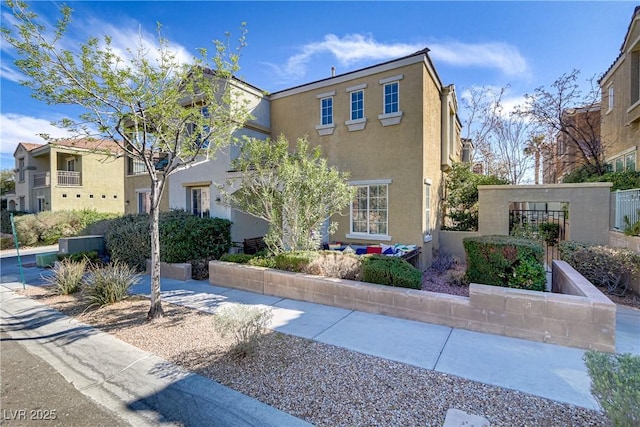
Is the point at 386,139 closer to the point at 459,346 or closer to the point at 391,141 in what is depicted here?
the point at 391,141

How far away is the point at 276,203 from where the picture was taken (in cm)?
846

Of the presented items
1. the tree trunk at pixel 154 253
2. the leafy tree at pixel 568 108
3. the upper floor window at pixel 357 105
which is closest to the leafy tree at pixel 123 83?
the tree trunk at pixel 154 253

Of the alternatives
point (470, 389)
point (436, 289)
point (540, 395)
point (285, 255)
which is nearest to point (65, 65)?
point (285, 255)

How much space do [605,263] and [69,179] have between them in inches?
1324

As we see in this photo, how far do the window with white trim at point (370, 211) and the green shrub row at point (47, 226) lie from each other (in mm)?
15458

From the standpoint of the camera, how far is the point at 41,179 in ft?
84.3

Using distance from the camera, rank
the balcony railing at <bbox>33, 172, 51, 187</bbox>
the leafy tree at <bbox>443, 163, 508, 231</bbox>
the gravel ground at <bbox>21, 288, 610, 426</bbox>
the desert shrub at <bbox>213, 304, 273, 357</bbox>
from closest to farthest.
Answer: the gravel ground at <bbox>21, 288, 610, 426</bbox>, the desert shrub at <bbox>213, 304, 273, 357</bbox>, the leafy tree at <bbox>443, 163, 508, 231</bbox>, the balcony railing at <bbox>33, 172, 51, 187</bbox>

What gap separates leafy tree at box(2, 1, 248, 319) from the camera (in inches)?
193

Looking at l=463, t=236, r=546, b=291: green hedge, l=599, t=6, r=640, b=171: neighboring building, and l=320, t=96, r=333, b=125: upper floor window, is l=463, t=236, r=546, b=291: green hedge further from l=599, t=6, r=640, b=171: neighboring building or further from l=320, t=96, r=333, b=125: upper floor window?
l=599, t=6, r=640, b=171: neighboring building

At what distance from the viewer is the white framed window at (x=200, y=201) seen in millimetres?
13584

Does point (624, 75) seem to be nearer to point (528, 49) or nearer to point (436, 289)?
point (528, 49)

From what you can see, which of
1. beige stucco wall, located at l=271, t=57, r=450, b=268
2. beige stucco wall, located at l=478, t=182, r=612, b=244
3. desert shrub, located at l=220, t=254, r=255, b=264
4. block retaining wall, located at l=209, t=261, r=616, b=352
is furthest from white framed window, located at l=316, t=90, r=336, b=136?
block retaining wall, located at l=209, t=261, r=616, b=352

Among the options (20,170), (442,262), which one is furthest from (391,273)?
(20,170)

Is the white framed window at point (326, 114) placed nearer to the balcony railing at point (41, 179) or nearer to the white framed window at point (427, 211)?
the white framed window at point (427, 211)
